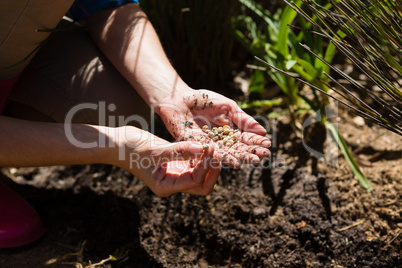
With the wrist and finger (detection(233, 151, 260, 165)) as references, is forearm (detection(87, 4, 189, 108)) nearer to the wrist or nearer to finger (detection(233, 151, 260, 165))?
the wrist

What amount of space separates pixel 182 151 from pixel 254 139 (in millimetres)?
226

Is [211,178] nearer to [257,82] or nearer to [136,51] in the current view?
[136,51]

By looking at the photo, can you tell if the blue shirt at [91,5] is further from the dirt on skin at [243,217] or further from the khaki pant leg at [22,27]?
the dirt on skin at [243,217]

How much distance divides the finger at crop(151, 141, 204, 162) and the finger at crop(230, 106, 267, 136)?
0.62ft

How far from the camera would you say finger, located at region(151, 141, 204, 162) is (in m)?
1.08

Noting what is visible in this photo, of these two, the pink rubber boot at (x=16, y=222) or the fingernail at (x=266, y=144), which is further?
the pink rubber boot at (x=16, y=222)

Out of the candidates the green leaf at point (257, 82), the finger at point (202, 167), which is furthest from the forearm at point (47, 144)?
the green leaf at point (257, 82)

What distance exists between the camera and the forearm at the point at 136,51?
4.44 feet

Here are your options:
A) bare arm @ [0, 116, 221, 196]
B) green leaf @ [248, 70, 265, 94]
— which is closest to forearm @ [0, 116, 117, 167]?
bare arm @ [0, 116, 221, 196]

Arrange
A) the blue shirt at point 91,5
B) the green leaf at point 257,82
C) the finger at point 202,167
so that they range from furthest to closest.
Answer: the green leaf at point 257,82, the blue shirt at point 91,5, the finger at point 202,167

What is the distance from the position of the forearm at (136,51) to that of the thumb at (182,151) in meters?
0.26

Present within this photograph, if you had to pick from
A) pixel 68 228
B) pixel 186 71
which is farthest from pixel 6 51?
pixel 186 71

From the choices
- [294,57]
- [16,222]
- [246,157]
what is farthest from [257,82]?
[16,222]

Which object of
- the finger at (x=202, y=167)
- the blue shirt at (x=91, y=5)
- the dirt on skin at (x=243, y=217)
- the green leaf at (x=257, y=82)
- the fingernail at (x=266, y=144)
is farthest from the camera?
the green leaf at (x=257, y=82)
